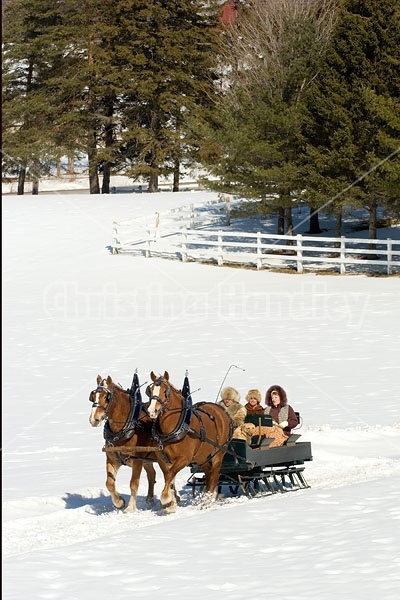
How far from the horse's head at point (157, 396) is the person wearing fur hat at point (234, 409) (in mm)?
1530

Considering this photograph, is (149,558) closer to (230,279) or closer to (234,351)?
(234,351)

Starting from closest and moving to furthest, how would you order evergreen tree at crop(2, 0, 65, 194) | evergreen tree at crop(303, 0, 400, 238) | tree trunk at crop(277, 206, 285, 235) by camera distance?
1. evergreen tree at crop(303, 0, 400, 238)
2. tree trunk at crop(277, 206, 285, 235)
3. evergreen tree at crop(2, 0, 65, 194)

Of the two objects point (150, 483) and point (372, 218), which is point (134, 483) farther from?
point (372, 218)

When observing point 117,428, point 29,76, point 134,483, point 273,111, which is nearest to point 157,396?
point 117,428

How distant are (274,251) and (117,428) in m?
27.6

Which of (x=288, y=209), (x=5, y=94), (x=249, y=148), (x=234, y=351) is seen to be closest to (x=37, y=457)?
(x=234, y=351)

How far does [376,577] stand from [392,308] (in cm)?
1964

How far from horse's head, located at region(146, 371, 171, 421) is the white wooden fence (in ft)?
73.1

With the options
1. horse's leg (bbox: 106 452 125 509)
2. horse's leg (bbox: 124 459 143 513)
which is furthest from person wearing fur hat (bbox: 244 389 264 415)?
horse's leg (bbox: 106 452 125 509)

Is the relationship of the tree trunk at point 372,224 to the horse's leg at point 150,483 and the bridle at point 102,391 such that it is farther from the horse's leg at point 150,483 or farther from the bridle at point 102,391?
the bridle at point 102,391

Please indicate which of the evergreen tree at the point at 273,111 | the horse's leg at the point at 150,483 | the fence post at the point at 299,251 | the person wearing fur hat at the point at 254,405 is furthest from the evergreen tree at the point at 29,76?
the horse's leg at the point at 150,483

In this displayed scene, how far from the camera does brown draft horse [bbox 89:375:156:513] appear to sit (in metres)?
9.89

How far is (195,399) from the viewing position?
669 inches

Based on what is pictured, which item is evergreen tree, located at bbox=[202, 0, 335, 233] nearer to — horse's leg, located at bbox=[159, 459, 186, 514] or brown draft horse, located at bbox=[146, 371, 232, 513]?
brown draft horse, located at bbox=[146, 371, 232, 513]
